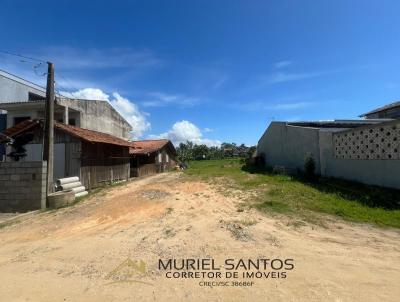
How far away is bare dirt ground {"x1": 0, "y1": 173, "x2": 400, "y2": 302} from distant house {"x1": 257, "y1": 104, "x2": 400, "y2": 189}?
493 cm

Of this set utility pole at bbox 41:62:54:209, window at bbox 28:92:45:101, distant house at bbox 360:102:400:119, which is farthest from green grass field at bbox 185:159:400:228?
window at bbox 28:92:45:101

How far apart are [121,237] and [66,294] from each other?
2604mm

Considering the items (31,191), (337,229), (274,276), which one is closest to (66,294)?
(274,276)

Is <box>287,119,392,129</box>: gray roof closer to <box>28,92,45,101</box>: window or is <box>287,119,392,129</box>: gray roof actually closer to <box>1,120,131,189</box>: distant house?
<box>1,120,131,189</box>: distant house

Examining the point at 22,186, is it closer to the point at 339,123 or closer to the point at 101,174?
the point at 101,174

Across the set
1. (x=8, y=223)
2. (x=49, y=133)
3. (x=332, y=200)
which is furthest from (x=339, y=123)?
(x=8, y=223)

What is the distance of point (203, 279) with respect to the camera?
164 inches

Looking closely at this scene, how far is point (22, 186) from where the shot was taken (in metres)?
11.1

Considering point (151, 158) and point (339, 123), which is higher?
point (339, 123)

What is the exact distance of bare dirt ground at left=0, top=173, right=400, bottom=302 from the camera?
148 inches

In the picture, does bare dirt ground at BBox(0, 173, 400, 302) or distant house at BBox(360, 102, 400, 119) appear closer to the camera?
bare dirt ground at BBox(0, 173, 400, 302)

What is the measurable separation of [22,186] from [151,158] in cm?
1600

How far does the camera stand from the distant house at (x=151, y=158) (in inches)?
941

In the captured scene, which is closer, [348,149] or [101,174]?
[348,149]
